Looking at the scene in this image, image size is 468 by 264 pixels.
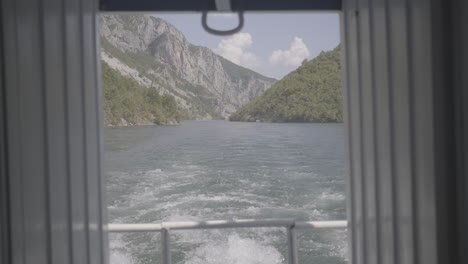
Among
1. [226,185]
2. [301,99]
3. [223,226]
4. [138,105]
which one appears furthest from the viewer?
[226,185]

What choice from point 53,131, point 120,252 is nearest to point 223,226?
point 53,131

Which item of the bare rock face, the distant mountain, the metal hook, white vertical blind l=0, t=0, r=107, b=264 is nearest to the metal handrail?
white vertical blind l=0, t=0, r=107, b=264

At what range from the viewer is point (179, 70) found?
9.22 metres

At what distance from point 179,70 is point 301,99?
11.4ft

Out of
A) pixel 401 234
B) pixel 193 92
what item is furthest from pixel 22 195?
pixel 193 92

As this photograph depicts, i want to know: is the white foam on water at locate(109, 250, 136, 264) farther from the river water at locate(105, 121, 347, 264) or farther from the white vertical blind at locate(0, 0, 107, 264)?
the white vertical blind at locate(0, 0, 107, 264)

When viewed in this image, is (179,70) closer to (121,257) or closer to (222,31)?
(121,257)

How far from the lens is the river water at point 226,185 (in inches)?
289

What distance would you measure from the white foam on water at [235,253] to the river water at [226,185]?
0.9 inches

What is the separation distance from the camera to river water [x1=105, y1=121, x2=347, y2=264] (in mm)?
7340

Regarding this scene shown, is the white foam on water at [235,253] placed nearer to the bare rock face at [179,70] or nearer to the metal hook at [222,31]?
the bare rock face at [179,70]

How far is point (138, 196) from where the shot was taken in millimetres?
9680

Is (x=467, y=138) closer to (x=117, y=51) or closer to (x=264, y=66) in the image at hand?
(x=117, y=51)

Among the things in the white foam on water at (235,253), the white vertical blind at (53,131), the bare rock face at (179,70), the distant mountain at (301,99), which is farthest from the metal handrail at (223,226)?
the bare rock face at (179,70)
